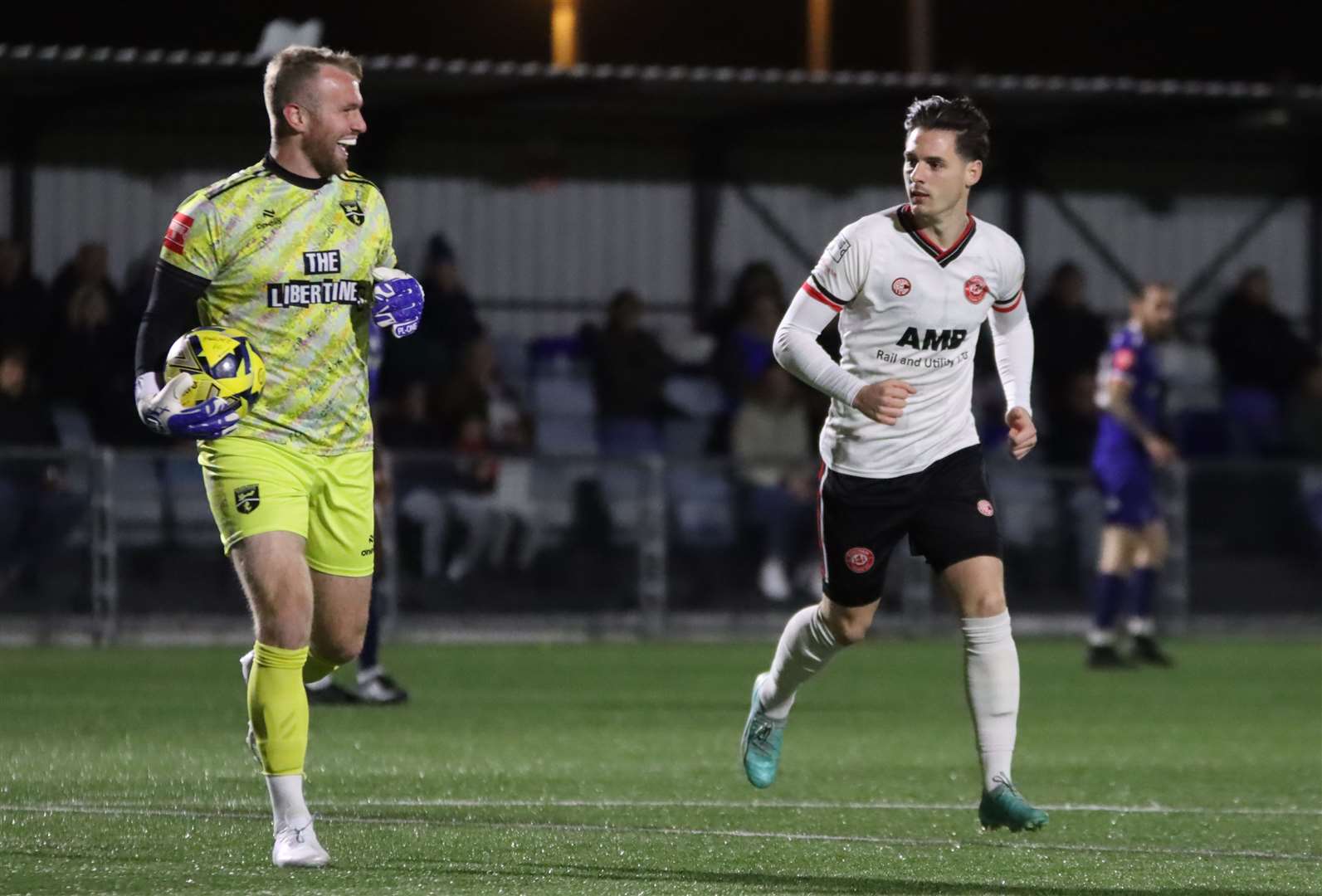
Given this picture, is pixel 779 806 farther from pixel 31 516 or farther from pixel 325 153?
pixel 31 516

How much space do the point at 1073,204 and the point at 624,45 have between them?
12.1 metres

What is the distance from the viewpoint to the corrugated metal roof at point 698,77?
18.8 metres

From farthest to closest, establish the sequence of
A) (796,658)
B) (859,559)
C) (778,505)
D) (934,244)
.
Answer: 1. (778,505)
2. (796,658)
3. (859,559)
4. (934,244)

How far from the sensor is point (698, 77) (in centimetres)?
2030

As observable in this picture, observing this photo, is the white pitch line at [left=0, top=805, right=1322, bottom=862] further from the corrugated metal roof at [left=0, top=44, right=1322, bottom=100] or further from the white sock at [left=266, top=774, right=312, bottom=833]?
the corrugated metal roof at [left=0, top=44, right=1322, bottom=100]

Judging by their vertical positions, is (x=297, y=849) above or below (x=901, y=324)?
below

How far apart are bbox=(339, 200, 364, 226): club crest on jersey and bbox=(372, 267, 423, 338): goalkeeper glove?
0.57 ft

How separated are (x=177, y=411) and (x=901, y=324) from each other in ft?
7.46

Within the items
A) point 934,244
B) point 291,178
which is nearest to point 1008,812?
point 934,244

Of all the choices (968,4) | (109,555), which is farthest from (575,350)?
(968,4)

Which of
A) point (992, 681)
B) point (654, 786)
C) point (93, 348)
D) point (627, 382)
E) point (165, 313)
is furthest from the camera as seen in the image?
point (627, 382)

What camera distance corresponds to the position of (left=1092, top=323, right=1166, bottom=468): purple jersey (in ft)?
50.8

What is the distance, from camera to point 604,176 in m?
22.7

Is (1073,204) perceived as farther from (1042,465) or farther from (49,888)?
(49,888)
